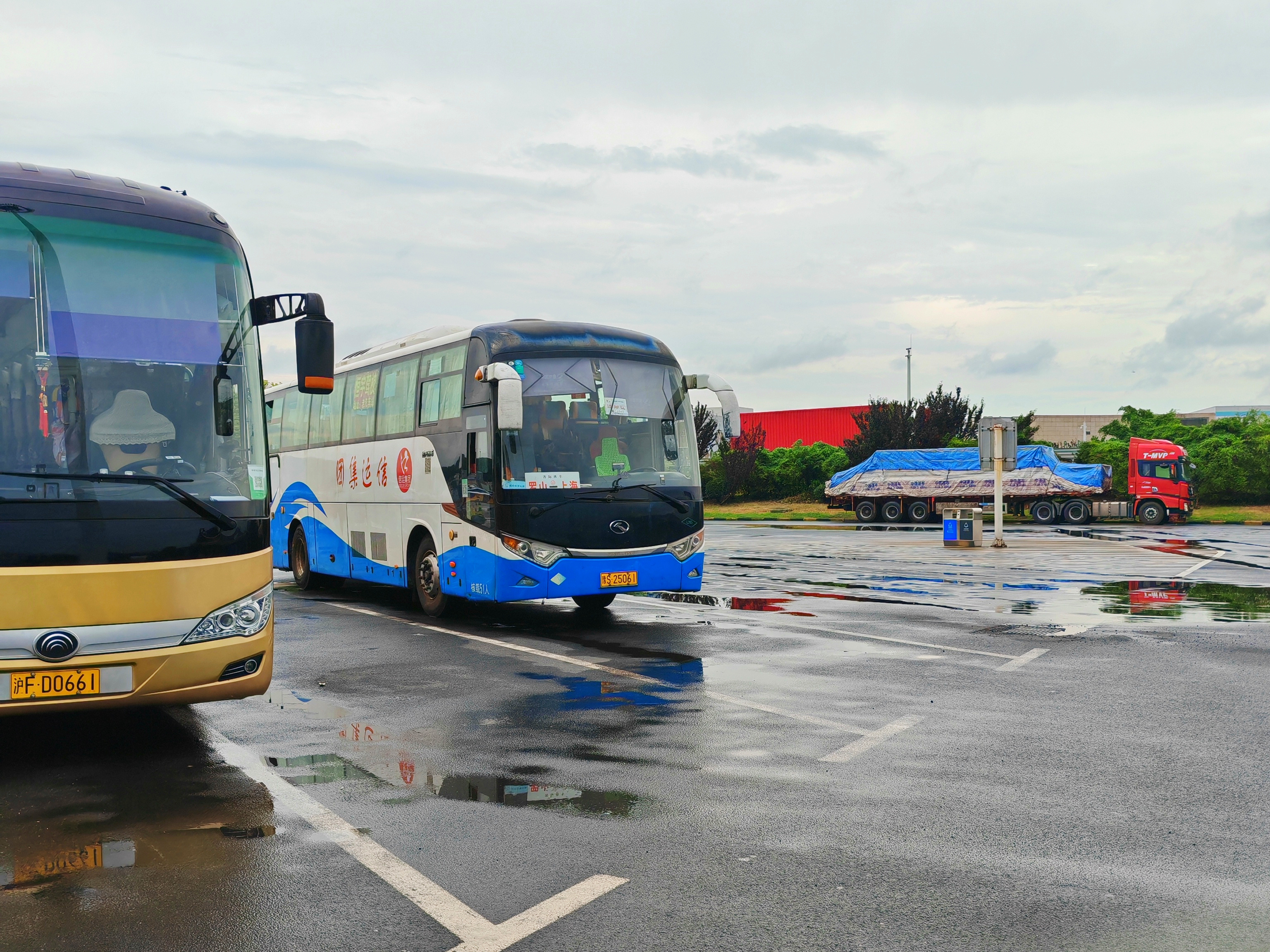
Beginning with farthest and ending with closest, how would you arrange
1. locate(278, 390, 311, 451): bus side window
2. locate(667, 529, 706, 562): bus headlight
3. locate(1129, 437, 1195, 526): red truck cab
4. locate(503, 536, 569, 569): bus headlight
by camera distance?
locate(1129, 437, 1195, 526): red truck cab, locate(278, 390, 311, 451): bus side window, locate(667, 529, 706, 562): bus headlight, locate(503, 536, 569, 569): bus headlight

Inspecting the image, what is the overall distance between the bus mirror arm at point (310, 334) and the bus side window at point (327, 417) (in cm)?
868

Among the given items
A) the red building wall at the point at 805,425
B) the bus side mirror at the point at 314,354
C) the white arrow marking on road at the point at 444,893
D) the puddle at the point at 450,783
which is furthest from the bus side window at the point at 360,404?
the red building wall at the point at 805,425

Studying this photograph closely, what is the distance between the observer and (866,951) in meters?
3.90

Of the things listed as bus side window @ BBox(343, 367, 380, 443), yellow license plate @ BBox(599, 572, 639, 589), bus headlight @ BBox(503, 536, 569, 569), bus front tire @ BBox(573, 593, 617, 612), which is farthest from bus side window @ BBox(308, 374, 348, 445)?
yellow license plate @ BBox(599, 572, 639, 589)

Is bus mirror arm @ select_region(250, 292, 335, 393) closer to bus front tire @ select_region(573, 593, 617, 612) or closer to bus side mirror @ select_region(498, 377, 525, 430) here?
bus side mirror @ select_region(498, 377, 525, 430)

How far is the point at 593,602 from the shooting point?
1431 cm

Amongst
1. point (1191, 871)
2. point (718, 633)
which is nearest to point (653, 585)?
point (718, 633)

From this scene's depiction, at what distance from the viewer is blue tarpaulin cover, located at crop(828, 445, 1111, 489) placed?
39.1 meters

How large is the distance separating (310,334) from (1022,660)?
21.7 feet

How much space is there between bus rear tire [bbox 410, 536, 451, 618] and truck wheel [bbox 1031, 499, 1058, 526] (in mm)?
30403

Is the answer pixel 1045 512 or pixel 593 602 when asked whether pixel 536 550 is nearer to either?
pixel 593 602

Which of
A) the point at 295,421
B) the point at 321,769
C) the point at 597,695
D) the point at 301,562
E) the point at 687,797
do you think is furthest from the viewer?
the point at 295,421

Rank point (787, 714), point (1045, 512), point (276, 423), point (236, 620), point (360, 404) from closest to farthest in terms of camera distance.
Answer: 1. point (236, 620)
2. point (787, 714)
3. point (360, 404)
4. point (276, 423)
5. point (1045, 512)

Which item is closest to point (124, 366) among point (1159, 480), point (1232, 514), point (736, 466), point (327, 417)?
point (327, 417)
